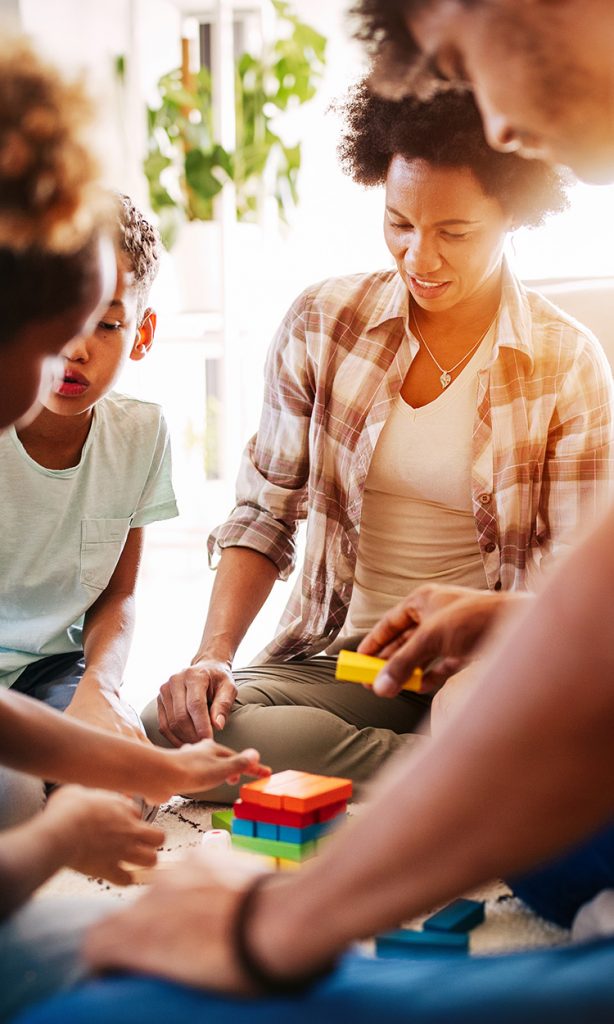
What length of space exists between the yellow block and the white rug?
0.92 feet

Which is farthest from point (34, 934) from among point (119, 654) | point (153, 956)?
point (119, 654)

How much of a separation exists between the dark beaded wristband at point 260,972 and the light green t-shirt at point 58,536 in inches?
38.8

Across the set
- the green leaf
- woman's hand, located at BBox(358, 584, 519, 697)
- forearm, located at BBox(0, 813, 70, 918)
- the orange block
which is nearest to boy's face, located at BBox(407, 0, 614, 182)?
woman's hand, located at BBox(358, 584, 519, 697)

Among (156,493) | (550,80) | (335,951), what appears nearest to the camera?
(335,951)

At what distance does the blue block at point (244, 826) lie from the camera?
116 centimetres

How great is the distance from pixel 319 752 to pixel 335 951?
94cm

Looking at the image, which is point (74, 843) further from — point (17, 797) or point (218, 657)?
point (218, 657)

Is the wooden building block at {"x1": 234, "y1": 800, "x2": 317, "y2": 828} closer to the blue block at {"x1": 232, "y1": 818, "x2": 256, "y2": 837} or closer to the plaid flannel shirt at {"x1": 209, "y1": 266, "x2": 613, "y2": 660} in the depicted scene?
the blue block at {"x1": 232, "y1": 818, "x2": 256, "y2": 837}

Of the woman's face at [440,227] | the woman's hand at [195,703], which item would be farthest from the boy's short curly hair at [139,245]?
the woman's hand at [195,703]

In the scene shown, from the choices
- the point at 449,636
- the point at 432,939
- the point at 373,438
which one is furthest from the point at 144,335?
the point at 432,939

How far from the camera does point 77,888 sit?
1.20 metres

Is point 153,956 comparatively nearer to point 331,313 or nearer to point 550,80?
point 550,80

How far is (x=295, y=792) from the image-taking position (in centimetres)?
114

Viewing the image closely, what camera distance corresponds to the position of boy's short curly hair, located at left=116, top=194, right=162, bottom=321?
1.50 meters
